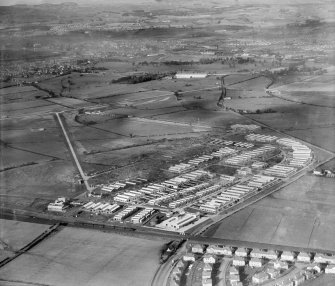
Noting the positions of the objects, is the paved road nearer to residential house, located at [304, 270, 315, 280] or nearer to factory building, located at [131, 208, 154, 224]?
factory building, located at [131, 208, 154, 224]

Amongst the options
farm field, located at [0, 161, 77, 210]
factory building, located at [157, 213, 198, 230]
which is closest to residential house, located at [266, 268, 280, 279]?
factory building, located at [157, 213, 198, 230]

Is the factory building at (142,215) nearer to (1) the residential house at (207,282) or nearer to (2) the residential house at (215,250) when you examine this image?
(2) the residential house at (215,250)

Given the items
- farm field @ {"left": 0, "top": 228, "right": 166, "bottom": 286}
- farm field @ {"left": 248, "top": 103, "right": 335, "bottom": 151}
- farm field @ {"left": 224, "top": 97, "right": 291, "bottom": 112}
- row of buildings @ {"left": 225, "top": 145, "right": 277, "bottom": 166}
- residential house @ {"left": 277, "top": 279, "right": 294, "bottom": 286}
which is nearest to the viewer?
residential house @ {"left": 277, "top": 279, "right": 294, "bottom": 286}

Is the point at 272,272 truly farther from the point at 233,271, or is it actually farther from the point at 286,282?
the point at 233,271

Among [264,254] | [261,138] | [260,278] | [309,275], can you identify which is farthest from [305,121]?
[260,278]

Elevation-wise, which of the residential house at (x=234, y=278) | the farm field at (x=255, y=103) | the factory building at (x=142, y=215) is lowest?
the factory building at (x=142, y=215)

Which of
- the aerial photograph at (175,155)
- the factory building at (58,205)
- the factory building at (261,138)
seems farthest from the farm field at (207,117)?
the factory building at (58,205)
